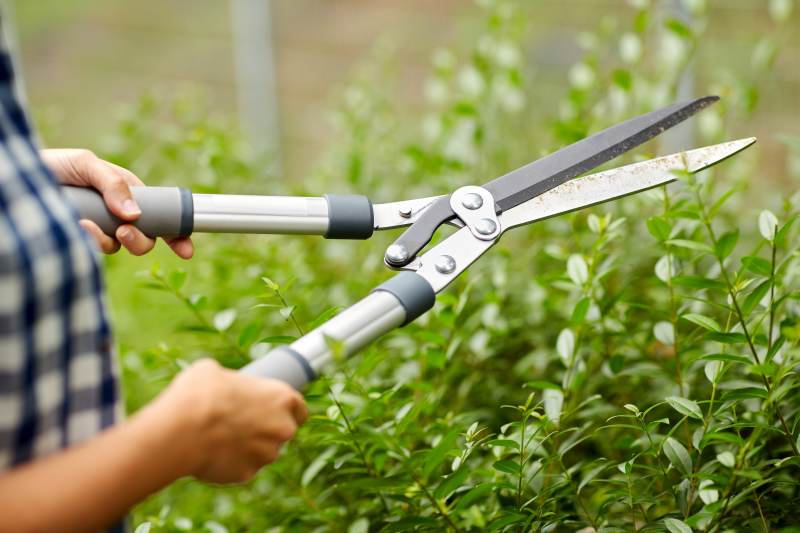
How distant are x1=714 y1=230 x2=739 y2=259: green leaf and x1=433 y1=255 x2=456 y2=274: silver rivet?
29cm

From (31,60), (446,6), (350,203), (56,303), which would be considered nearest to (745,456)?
(350,203)

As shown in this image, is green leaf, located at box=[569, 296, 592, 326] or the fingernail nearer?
the fingernail

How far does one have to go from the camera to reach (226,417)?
0.74 metres

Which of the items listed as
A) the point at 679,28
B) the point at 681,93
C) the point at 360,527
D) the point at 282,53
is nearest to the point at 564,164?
the point at 360,527

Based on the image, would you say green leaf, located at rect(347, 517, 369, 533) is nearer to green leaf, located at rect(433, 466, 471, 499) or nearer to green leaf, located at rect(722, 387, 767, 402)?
green leaf, located at rect(433, 466, 471, 499)

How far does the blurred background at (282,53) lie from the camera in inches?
103

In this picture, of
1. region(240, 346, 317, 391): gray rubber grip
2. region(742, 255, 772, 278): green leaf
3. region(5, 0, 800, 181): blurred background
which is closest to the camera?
region(240, 346, 317, 391): gray rubber grip

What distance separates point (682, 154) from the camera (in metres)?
1.07

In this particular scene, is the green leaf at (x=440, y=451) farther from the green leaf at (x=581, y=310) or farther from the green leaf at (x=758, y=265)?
the green leaf at (x=758, y=265)

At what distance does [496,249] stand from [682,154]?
0.63m

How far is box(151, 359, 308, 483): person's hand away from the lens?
722 millimetres

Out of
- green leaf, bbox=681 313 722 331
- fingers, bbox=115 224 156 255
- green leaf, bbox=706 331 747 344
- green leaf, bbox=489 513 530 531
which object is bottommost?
green leaf, bbox=489 513 530 531

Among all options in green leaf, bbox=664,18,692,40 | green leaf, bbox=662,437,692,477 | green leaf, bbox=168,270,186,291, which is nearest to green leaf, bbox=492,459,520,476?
green leaf, bbox=662,437,692,477

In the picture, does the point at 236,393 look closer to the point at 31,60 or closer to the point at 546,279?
the point at 546,279
